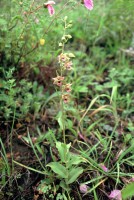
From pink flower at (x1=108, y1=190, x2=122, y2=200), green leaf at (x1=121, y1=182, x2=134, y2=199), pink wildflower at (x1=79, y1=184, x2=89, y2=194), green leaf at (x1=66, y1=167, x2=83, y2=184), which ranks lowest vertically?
pink flower at (x1=108, y1=190, x2=122, y2=200)

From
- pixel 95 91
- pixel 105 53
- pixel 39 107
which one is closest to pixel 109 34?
pixel 105 53

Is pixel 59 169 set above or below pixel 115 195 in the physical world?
above

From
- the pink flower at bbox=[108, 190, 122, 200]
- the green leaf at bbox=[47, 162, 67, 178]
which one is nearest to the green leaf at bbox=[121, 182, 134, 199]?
the pink flower at bbox=[108, 190, 122, 200]

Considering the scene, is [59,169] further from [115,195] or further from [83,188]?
[115,195]

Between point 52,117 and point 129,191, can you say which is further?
point 52,117

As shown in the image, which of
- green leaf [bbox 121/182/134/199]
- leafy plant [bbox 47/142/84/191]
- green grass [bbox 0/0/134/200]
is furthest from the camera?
green grass [bbox 0/0/134/200]

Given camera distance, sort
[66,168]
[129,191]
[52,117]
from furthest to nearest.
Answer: [52,117] < [66,168] < [129,191]

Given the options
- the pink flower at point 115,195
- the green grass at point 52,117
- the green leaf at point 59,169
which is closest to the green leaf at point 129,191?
the green grass at point 52,117

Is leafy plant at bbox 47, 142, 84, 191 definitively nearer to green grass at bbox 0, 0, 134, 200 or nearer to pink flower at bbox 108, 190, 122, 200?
green grass at bbox 0, 0, 134, 200

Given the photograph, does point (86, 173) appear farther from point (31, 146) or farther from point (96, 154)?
point (31, 146)

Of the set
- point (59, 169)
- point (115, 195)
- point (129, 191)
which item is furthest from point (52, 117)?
point (129, 191)

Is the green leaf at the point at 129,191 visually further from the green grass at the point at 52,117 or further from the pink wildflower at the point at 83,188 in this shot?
the pink wildflower at the point at 83,188
